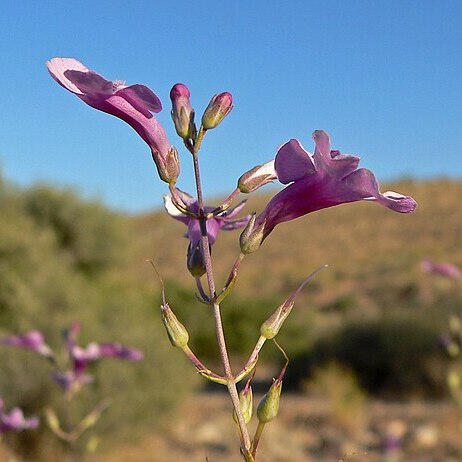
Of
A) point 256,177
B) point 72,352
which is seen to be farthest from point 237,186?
point 72,352

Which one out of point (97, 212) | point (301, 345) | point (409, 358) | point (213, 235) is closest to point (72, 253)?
point (97, 212)

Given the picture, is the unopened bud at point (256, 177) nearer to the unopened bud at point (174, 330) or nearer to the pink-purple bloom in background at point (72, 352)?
the unopened bud at point (174, 330)

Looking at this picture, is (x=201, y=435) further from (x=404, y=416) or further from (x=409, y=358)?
(x=409, y=358)

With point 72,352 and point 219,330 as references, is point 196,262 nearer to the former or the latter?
point 219,330

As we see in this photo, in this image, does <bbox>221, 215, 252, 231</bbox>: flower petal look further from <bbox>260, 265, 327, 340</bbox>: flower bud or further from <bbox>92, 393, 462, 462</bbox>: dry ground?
<bbox>92, 393, 462, 462</bbox>: dry ground

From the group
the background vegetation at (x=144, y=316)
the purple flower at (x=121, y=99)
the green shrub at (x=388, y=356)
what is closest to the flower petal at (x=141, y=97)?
the purple flower at (x=121, y=99)

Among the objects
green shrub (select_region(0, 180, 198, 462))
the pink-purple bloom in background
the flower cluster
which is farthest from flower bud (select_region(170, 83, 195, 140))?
green shrub (select_region(0, 180, 198, 462))
